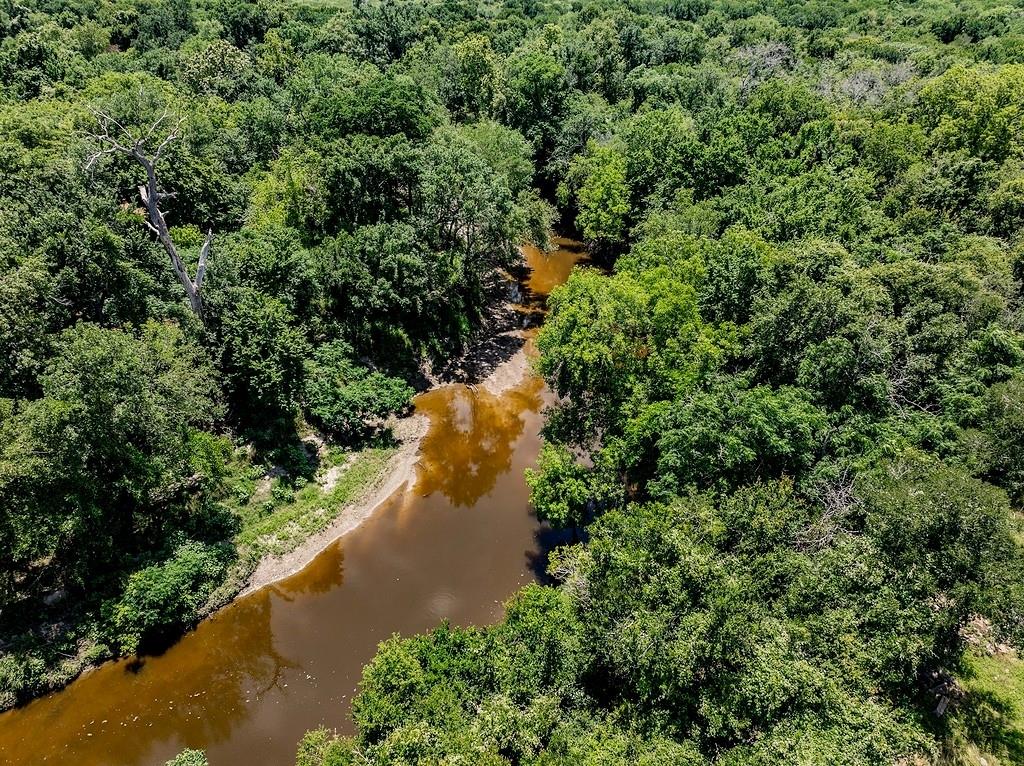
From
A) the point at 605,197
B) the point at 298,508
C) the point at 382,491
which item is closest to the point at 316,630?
the point at 298,508

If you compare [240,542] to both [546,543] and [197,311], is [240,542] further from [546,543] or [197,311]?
[546,543]

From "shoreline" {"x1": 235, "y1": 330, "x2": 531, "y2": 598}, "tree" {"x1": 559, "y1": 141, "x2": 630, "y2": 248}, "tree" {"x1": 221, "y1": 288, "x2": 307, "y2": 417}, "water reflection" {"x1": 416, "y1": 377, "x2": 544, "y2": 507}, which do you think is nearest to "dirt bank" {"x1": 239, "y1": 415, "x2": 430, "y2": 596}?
"shoreline" {"x1": 235, "y1": 330, "x2": 531, "y2": 598}

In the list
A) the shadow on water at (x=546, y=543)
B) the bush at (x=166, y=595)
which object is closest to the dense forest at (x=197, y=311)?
the bush at (x=166, y=595)

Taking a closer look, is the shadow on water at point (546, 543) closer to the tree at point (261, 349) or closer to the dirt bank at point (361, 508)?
the dirt bank at point (361, 508)

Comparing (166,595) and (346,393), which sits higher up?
(346,393)

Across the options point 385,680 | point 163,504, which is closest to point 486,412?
point 163,504

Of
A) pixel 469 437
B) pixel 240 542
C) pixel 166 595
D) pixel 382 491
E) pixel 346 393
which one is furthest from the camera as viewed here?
pixel 469 437
